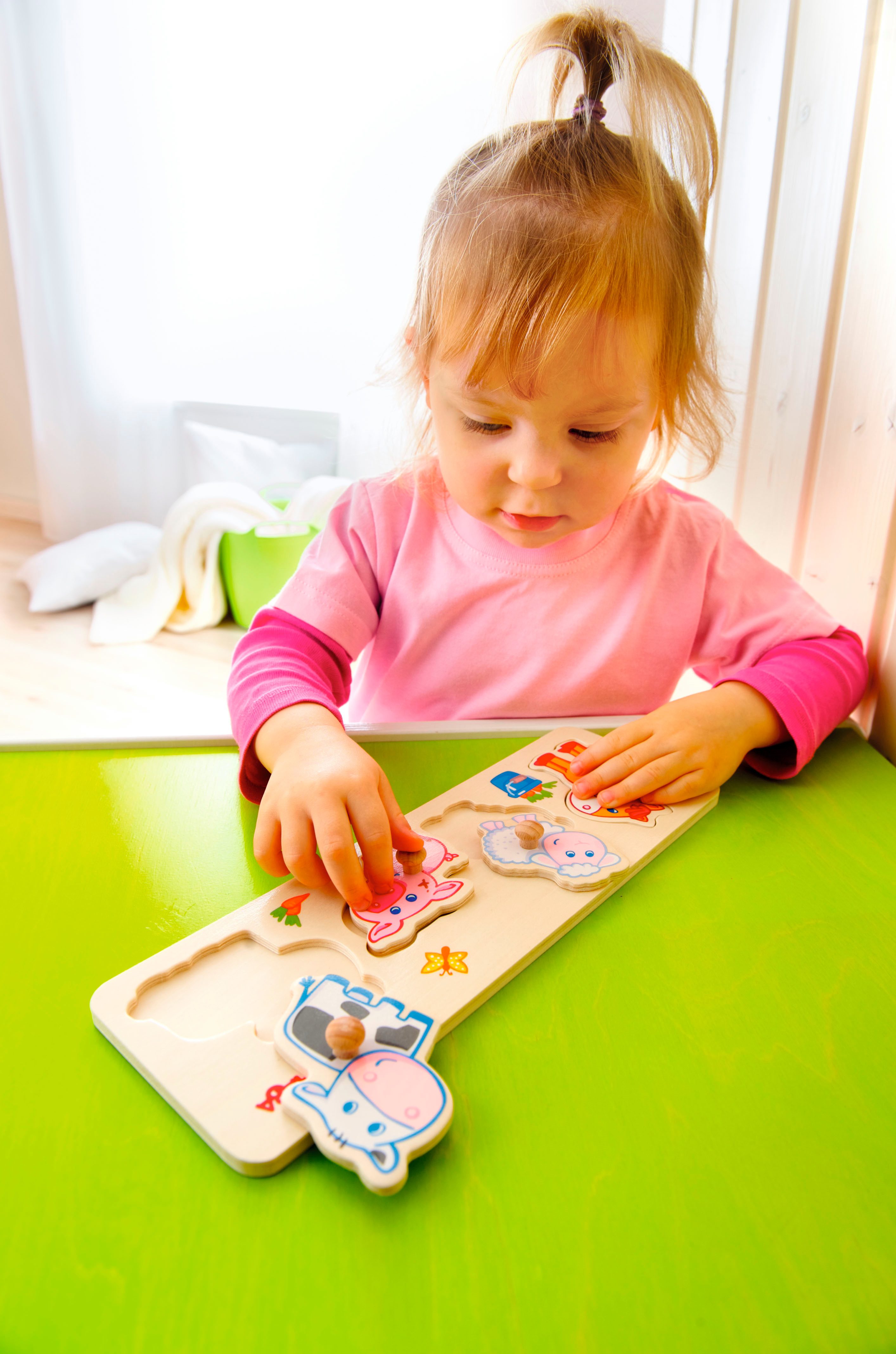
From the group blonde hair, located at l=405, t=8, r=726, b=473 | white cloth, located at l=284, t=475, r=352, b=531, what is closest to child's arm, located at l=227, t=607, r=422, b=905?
blonde hair, located at l=405, t=8, r=726, b=473

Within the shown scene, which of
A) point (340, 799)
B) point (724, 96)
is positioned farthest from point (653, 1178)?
point (724, 96)

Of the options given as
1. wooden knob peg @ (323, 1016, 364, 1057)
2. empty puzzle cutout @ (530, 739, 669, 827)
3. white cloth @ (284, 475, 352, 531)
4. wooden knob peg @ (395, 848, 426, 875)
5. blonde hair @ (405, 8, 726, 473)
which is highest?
blonde hair @ (405, 8, 726, 473)

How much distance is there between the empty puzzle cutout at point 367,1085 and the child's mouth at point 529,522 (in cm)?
36

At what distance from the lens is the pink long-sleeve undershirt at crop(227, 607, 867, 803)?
1.92ft

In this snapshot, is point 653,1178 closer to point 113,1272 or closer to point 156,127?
point 113,1272

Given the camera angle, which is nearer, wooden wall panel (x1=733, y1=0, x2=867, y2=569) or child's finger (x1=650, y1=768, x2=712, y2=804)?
child's finger (x1=650, y1=768, x2=712, y2=804)

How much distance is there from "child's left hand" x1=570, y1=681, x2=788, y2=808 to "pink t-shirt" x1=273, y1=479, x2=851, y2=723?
145mm

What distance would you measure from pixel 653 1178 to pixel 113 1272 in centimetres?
18

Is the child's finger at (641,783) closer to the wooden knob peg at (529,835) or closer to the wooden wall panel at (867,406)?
the wooden knob peg at (529,835)

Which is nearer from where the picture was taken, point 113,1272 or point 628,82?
point 113,1272

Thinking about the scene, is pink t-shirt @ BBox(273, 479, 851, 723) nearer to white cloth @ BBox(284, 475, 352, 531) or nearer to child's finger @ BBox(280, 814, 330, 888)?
child's finger @ BBox(280, 814, 330, 888)

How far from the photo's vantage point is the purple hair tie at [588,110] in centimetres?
61

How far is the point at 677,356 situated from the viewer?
2.08 ft

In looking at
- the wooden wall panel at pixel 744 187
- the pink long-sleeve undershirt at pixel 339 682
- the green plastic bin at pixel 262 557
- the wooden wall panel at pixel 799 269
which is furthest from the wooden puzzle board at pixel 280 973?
the green plastic bin at pixel 262 557
